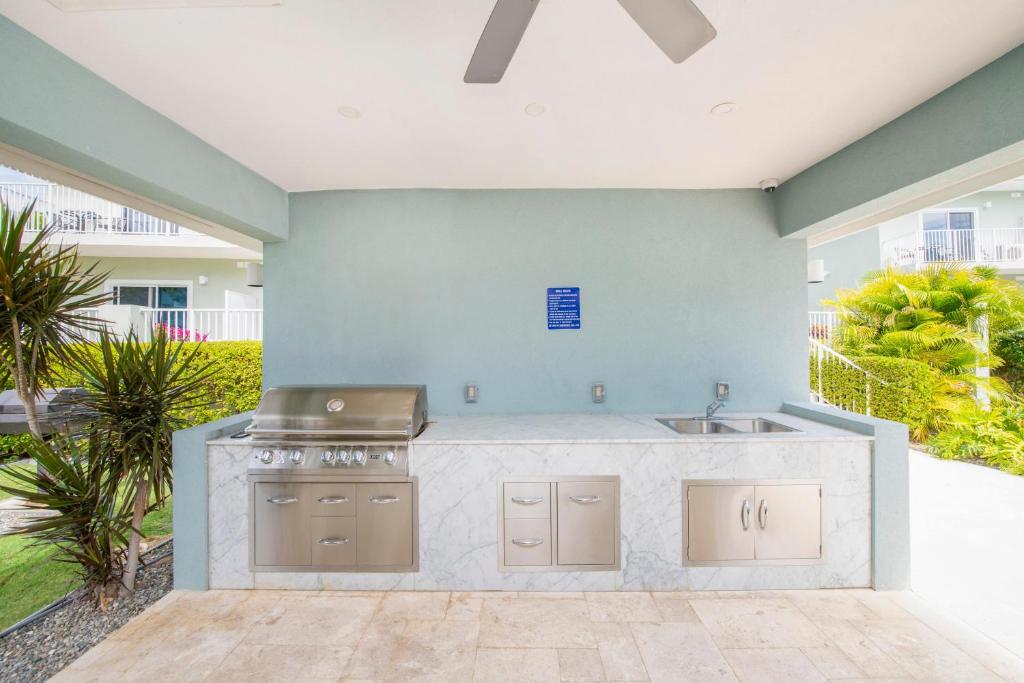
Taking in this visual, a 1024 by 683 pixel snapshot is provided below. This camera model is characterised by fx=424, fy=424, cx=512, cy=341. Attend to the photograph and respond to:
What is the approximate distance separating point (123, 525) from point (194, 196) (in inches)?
75.5

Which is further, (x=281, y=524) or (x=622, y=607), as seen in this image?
(x=281, y=524)

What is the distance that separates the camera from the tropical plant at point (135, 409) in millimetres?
2379

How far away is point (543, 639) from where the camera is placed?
2.17m

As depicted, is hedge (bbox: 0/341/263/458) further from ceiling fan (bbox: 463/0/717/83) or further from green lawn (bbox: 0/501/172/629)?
ceiling fan (bbox: 463/0/717/83)

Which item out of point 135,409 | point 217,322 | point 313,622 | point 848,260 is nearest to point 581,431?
point 313,622

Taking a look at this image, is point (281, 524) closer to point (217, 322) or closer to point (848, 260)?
point (217, 322)

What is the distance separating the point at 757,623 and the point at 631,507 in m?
0.83

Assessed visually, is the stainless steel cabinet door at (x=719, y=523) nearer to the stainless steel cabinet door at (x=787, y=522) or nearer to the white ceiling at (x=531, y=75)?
the stainless steel cabinet door at (x=787, y=522)

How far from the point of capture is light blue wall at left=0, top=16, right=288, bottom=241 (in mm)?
1657

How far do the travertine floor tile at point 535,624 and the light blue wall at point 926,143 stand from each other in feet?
9.82

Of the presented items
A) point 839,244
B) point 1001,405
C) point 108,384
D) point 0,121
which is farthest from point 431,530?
point 839,244

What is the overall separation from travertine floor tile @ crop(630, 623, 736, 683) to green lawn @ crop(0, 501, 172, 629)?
3.22 meters

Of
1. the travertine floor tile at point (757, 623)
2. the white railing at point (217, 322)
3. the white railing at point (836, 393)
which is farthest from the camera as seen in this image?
the white railing at point (217, 322)

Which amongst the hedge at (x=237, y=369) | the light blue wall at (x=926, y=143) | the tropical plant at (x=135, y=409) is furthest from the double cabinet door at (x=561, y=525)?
the hedge at (x=237, y=369)
